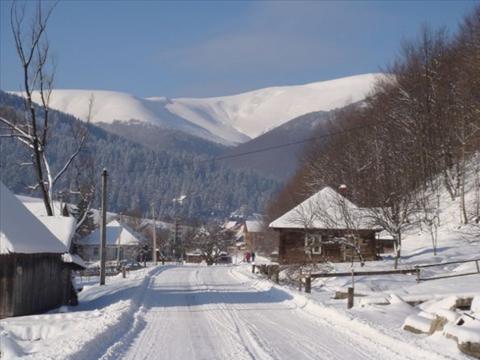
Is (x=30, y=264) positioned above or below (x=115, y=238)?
below

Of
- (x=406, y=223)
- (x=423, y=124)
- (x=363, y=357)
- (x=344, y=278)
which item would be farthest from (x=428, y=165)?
(x=363, y=357)

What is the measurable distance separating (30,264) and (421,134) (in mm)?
46351

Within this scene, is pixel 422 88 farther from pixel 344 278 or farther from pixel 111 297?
pixel 111 297

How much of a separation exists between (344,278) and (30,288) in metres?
17.7

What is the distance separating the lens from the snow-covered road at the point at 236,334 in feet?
49.7

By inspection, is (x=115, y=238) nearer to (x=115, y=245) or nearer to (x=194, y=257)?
(x=115, y=245)

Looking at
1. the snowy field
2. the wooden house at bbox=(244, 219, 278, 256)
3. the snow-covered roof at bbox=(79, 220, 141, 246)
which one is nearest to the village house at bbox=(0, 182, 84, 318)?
the snowy field

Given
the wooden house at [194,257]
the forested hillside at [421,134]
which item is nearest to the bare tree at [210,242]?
the wooden house at [194,257]

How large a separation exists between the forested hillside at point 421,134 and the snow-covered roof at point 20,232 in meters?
23.6

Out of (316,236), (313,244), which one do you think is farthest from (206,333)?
(316,236)

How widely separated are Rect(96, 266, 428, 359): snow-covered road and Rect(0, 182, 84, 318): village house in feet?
12.6

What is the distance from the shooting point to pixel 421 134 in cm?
6456

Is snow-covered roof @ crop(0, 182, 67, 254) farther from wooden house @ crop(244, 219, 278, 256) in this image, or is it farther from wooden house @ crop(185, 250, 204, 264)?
wooden house @ crop(185, 250, 204, 264)

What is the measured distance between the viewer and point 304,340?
17.2m
